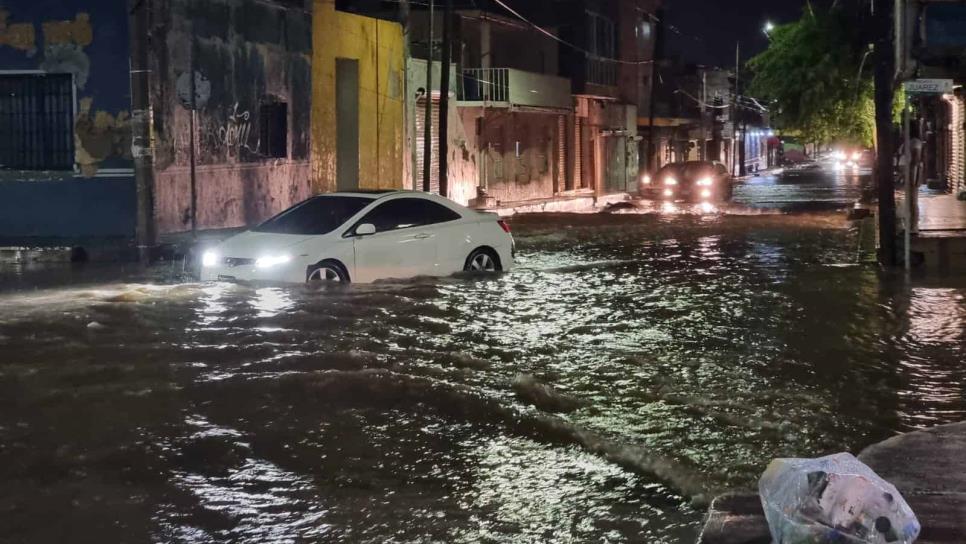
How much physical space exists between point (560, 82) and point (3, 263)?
28.3 meters

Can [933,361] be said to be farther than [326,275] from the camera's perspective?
No

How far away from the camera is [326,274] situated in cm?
1441

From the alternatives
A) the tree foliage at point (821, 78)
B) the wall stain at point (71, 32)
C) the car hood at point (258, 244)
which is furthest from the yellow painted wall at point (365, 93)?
the car hood at point (258, 244)

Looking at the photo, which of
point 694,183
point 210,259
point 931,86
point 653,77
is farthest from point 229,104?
point 653,77

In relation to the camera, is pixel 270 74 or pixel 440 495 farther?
pixel 270 74

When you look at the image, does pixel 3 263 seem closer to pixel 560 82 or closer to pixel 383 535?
pixel 383 535

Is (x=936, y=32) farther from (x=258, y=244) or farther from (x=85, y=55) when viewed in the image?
(x=85, y=55)

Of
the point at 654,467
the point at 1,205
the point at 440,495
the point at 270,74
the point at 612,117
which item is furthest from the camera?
the point at 612,117

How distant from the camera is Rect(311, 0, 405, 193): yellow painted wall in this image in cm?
2795

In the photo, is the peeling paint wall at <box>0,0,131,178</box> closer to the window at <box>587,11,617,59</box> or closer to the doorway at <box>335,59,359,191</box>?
the doorway at <box>335,59,359,191</box>

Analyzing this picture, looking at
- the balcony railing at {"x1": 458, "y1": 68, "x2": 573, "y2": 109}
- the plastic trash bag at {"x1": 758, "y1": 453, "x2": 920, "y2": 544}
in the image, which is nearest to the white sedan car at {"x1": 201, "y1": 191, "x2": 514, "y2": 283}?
the plastic trash bag at {"x1": 758, "y1": 453, "x2": 920, "y2": 544}

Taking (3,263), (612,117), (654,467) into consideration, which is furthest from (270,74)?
(612,117)

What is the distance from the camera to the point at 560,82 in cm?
4488

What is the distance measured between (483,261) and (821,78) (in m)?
21.5
